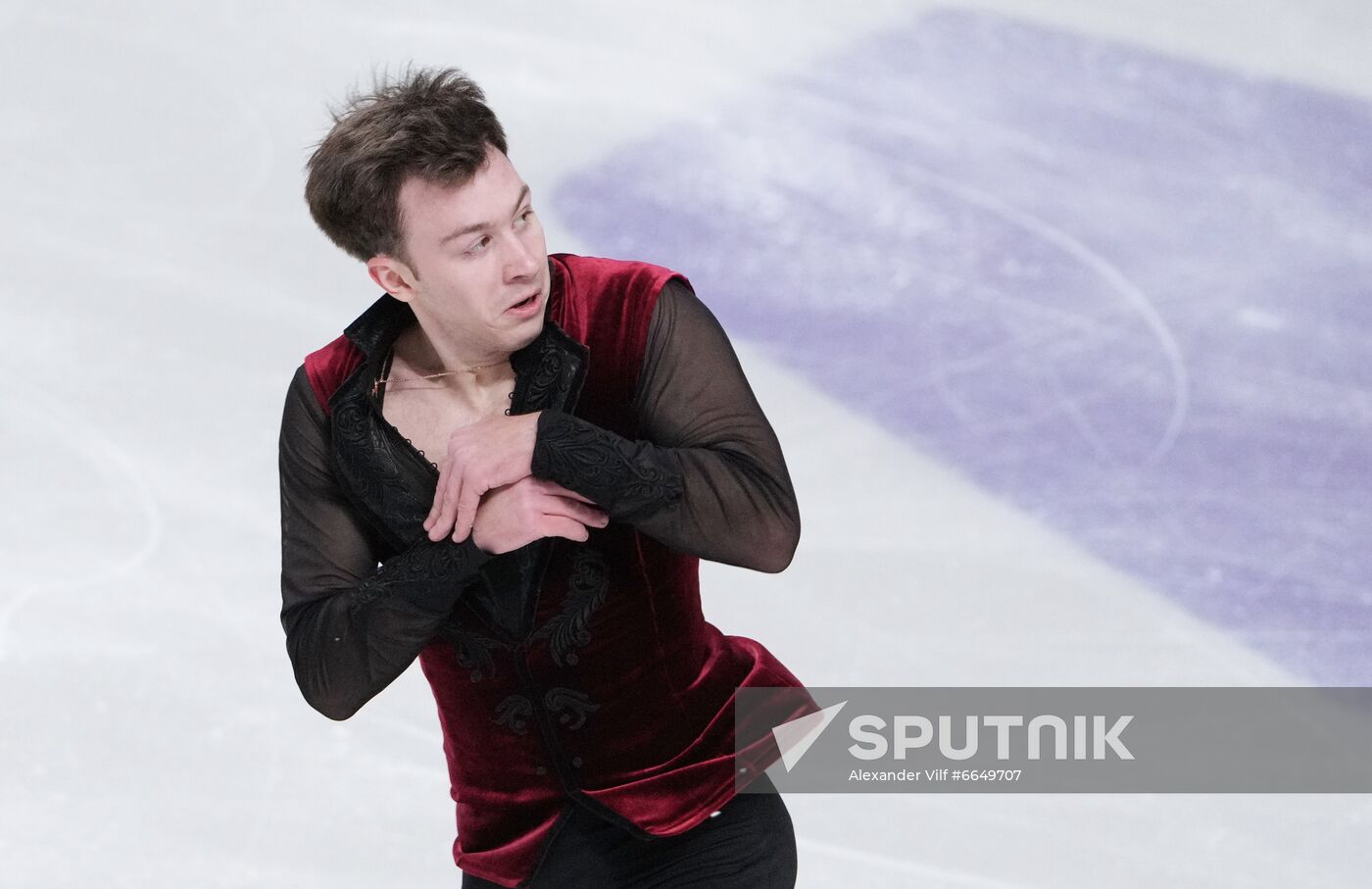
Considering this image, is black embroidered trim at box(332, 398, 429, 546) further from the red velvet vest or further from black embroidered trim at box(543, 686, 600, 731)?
black embroidered trim at box(543, 686, 600, 731)

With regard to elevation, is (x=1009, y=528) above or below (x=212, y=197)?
below

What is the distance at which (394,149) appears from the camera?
216cm

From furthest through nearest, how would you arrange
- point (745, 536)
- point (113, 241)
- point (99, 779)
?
point (113, 241) < point (99, 779) < point (745, 536)

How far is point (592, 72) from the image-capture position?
5379 millimetres

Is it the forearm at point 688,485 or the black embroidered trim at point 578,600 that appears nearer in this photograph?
the forearm at point 688,485

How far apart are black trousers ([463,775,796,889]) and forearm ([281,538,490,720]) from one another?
1.20 feet

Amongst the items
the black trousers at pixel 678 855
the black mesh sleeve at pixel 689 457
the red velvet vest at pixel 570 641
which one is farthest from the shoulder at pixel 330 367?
the black trousers at pixel 678 855

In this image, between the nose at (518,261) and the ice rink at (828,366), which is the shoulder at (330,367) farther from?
A: the ice rink at (828,366)

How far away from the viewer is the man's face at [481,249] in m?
2.17

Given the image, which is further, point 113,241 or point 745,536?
point 113,241

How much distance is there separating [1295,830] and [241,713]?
2.31 metres

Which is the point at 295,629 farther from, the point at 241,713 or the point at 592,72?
the point at 592,72

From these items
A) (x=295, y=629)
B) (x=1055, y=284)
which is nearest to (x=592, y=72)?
(x=1055, y=284)

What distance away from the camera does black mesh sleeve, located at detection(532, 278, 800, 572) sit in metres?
2.10
